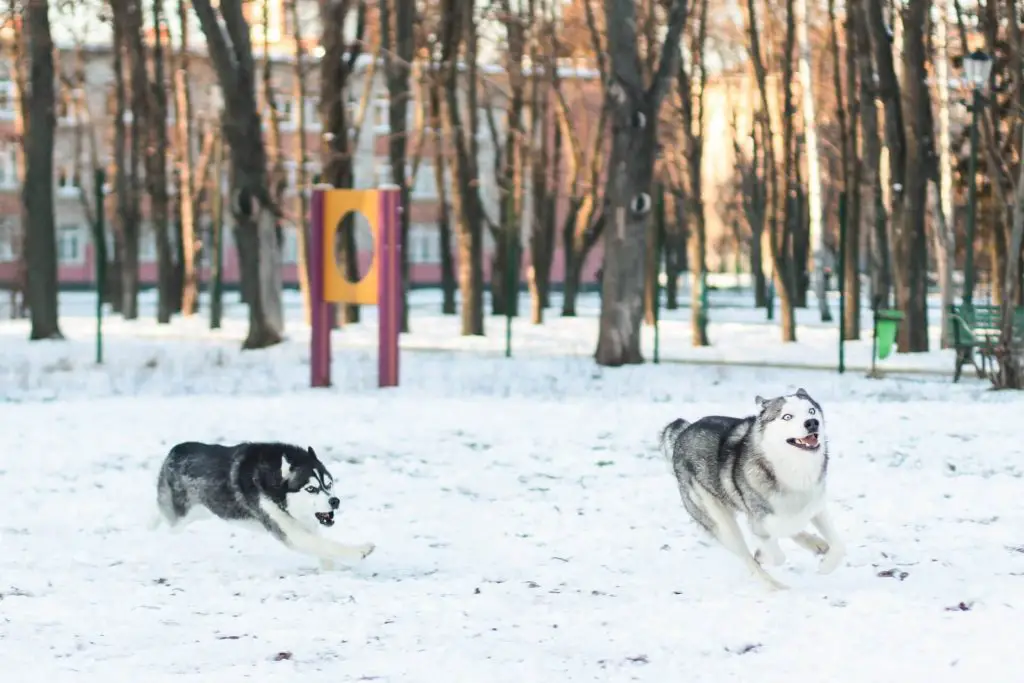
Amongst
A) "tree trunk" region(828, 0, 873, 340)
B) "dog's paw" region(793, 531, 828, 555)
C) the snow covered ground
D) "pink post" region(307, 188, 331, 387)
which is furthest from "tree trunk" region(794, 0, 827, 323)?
"dog's paw" region(793, 531, 828, 555)

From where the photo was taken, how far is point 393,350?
67.2 feet

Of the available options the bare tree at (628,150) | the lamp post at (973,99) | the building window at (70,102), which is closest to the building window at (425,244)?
the building window at (70,102)

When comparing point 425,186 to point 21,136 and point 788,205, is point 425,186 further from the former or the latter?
point 21,136

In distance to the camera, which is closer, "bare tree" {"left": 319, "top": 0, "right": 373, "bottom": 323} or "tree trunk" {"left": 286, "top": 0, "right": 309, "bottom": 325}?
"bare tree" {"left": 319, "top": 0, "right": 373, "bottom": 323}

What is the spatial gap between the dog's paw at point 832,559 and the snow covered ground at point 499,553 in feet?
0.49

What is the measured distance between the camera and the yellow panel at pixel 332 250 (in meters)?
20.2

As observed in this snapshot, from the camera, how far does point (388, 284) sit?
20.0 m

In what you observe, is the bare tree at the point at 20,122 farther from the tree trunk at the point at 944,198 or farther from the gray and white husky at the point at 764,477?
the gray and white husky at the point at 764,477

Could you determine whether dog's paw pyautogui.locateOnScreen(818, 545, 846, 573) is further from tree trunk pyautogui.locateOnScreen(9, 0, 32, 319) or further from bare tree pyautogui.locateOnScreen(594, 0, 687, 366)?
tree trunk pyautogui.locateOnScreen(9, 0, 32, 319)

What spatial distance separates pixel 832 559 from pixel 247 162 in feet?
58.5

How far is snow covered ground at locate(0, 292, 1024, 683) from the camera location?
713cm

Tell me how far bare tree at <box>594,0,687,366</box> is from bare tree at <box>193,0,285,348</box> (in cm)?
523

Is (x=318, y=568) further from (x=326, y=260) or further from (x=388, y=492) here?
(x=326, y=260)

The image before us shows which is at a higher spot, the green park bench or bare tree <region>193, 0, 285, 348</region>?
bare tree <region>193, 0, 285, 348</region>
